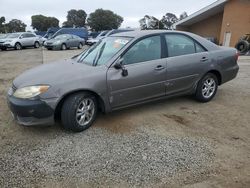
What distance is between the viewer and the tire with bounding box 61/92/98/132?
4.03m

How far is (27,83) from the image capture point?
412cm

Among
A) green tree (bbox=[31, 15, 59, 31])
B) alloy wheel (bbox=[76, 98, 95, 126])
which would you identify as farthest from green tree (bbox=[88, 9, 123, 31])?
alloy wheel (bbox=[76, 98, 95, 126])

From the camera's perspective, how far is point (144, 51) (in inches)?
190

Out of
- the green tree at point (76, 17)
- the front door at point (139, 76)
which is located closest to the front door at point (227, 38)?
the front door at point (139, 76)

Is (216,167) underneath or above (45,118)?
underneath

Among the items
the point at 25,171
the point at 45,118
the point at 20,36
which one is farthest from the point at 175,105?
the point at 20,36

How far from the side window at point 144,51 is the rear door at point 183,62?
24 centimetres

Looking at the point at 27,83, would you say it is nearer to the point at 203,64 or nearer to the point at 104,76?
the point at 104,76

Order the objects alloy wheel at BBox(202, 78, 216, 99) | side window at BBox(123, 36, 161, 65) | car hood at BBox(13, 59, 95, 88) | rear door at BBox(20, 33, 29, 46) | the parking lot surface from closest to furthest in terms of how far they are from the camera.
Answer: the parking lot surface → car hood at BBox(13, 59, 95, 88) → side window at BBox(123, 36, 161, 65) → alloy wheel at BBox(202, 78, 216, 99) → rear door at BBox(20, 33, 29, 46)

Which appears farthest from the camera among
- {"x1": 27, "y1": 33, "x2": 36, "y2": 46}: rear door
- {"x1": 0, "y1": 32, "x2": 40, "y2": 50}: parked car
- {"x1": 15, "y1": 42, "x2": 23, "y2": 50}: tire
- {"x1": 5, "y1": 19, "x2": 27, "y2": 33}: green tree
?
{"x1": 5, "y1": 19, "x2": 27, "y2": 33}: green tree

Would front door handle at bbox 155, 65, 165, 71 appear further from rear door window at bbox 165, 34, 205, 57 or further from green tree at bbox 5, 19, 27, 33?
green tree at bbox 5, 19, 27, 33

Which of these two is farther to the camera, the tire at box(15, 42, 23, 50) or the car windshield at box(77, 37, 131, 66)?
the tire at box(15, 42, 23, 50)

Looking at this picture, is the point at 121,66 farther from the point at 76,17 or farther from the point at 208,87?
the point at 76,17

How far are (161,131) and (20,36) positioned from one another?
23637 millimetres
